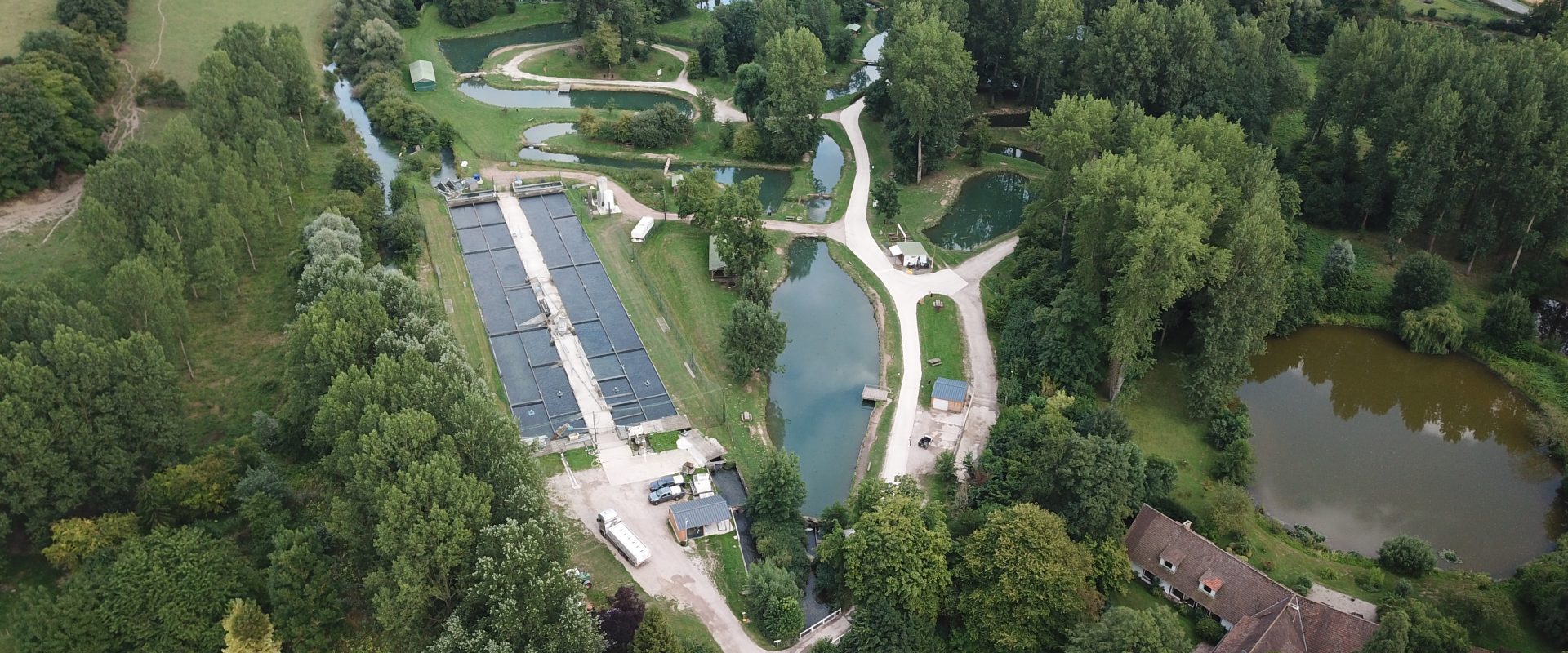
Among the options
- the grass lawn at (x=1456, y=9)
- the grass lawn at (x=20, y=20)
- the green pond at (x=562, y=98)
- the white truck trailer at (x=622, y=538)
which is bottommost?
the white truck trailer at (x=622, y=538)

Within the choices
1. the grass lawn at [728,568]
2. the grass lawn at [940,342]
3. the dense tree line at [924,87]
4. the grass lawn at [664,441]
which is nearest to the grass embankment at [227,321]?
the grass lawn at [664,441]

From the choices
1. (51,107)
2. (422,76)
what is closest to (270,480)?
(51,107)

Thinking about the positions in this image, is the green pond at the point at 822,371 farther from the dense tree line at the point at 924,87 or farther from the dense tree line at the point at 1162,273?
the dense tree line at the point at 924,87

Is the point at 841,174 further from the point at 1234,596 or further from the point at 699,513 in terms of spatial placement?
the point at 1234,596

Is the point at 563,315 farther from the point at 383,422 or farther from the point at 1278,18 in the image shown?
the point at 1278,18

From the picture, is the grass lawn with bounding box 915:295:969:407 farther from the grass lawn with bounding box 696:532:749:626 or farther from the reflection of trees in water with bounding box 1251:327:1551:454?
the reflection of trees in water with bounding box 1251:327:1551:454

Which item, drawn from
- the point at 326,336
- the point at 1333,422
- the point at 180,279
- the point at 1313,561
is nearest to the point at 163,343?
the point at 180,279
